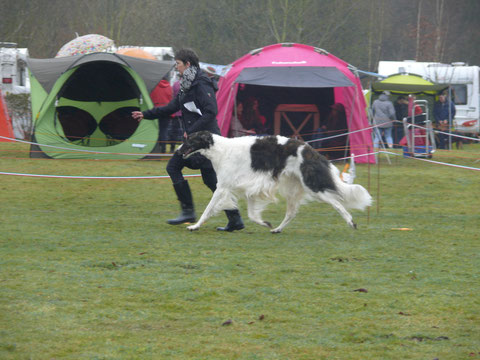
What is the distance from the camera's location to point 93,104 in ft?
53.0

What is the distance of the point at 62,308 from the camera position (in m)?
4.32

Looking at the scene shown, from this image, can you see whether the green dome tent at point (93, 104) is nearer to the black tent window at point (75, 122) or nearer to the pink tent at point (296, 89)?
the black tent window at point (75, 122)

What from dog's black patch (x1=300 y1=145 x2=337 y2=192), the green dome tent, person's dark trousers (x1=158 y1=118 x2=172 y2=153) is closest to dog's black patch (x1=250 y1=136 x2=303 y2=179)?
dog's black patch (x1=300 y1=145 x2=337 y2=192)

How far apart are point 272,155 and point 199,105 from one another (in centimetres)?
92

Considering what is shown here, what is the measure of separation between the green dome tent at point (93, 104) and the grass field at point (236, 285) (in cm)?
565

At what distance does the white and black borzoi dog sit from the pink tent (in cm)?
635

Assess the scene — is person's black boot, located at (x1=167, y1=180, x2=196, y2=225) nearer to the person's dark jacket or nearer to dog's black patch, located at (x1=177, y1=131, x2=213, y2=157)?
dog's black patch, located at (x1=177, y1=131, x2=213, y2=157)

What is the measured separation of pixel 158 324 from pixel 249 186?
3.14 metres

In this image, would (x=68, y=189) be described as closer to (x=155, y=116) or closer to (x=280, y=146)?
(x=155, y=116)

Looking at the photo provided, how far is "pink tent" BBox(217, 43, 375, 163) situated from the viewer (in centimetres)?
1419

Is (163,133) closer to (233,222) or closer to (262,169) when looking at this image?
(233,222)

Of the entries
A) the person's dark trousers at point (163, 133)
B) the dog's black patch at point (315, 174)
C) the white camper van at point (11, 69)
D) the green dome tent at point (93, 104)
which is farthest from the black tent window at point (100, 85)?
the dog's black patch at point (315, 174)

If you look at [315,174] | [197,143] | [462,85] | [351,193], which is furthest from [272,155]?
[462,85]

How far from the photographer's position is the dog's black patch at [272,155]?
7.07m
